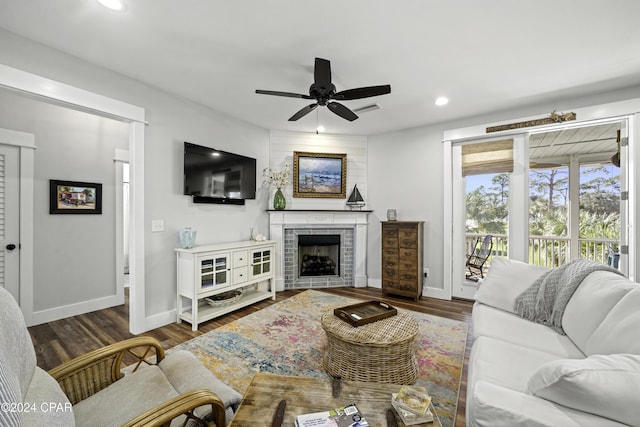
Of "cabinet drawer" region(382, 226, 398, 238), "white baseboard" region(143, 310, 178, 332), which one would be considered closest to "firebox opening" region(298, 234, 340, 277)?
"cabinet drawer" region(382, 226, 398, 238)

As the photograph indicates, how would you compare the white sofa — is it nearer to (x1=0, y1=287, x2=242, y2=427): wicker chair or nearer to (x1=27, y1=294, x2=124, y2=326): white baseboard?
(x1=0, y1=287, x2=242, y2=427): wicker chair

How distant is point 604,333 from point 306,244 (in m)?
3.75

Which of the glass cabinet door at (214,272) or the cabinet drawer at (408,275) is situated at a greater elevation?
the glass cabinet door at (214,272)

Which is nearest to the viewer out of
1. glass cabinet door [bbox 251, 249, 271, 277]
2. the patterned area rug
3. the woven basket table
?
the woven basket table

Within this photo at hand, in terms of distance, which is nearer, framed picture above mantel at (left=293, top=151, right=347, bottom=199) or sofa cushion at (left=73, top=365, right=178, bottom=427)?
sofa cushion at (left=73, top=365, right=178, bottom=427)

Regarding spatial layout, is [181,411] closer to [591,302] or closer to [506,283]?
[591,302]

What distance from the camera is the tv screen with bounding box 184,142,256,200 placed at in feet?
10.6

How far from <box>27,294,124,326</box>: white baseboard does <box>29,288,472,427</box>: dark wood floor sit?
0.28 ft

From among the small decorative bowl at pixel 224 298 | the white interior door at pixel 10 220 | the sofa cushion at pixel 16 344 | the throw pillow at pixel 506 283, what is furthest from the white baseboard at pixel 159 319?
the throw pillow at pixel 506 283

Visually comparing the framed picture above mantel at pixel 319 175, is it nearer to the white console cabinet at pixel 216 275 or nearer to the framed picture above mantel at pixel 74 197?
the white console cabinet at pixel 216 275

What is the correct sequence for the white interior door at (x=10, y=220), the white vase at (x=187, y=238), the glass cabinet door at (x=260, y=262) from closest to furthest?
the white interior door at (x=10, y=220) < the white vase at (x=187, y=238) < the glass cabinet door at (x=260, y=262)

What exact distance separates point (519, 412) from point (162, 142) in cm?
358

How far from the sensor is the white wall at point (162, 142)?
7.35 ft

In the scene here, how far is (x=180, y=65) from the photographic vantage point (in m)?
2.52
